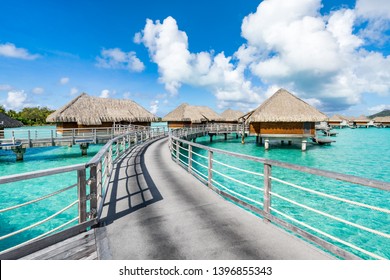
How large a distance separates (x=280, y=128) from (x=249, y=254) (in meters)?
25.3

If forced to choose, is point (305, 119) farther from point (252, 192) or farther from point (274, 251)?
point (274, 251)

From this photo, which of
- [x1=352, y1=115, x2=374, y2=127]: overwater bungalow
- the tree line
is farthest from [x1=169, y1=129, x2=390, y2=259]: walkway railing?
[x1=352, y1=115, x2=374, y2=127]: overwater bungalow

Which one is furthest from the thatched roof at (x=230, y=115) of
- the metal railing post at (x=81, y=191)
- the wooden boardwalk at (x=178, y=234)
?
the metal railing post at (x=81, y=191)

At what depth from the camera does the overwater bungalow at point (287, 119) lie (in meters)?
25.0

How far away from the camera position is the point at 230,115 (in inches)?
2140

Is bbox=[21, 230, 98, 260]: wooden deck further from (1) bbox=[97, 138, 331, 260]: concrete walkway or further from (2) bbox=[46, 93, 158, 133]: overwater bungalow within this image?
(2) bbox=[46, 93, 158, 133]: overwater bungalow

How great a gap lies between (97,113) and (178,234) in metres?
29.5

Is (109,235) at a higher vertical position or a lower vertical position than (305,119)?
lower

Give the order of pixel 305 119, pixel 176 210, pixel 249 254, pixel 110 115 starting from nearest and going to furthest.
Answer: pixel 249 254 < pixel 176 210 < pixel 305 119 < pixel 110 115
